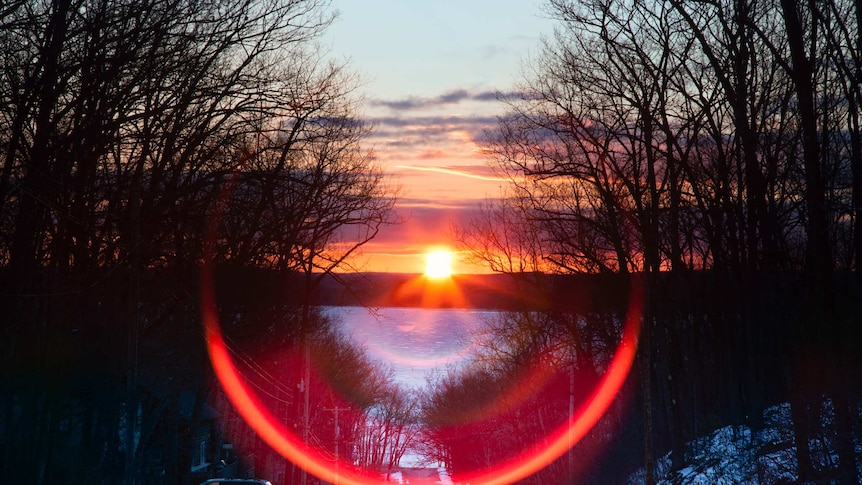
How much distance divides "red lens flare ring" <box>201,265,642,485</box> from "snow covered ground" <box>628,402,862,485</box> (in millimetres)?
5485

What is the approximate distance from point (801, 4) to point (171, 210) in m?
15.2

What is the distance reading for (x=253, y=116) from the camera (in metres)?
18.6

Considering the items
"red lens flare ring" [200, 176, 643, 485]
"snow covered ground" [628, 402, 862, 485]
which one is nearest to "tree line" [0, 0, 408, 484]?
"red lens flare ring" [200, 176, 643, 485]

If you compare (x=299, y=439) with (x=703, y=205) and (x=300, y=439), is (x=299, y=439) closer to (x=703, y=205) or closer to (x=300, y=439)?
(x=300, y=439)

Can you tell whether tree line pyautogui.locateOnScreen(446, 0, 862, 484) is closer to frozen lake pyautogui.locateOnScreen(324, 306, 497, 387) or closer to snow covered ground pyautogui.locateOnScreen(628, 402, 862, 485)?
snow covered ground pyautogui.locateOnScreen(628, 402, 862, 485)

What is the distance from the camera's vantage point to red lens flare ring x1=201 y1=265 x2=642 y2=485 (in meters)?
29.3

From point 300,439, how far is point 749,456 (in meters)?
16.8

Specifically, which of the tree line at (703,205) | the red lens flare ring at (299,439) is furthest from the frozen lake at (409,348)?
the tree line at (703,205)

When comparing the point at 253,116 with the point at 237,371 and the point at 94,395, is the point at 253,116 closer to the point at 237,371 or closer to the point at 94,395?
the point at 94,395

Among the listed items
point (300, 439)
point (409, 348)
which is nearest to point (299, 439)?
point (300, 439)

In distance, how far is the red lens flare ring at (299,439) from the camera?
29344 mm

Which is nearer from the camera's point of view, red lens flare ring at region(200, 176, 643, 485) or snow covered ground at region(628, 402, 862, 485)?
snow covered ground at region(628, 402, 862, 485)

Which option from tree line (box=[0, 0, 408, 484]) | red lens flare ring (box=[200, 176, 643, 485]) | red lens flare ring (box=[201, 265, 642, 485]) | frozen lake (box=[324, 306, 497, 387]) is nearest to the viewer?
tree line (box=[0, 0, 408, 484])

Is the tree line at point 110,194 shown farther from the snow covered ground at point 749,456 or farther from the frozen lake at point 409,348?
the frozen lake at point 409,348
